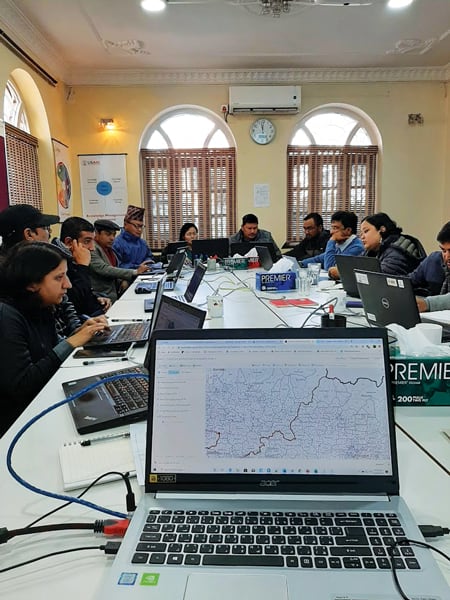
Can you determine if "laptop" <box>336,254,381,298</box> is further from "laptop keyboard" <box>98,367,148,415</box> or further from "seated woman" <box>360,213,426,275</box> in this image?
"laptop keyboard" <box>98,367,148,415</box>

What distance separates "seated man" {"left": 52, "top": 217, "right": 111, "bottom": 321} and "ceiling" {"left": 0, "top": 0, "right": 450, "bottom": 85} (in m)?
2.00

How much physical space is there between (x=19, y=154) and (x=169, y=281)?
2164mm

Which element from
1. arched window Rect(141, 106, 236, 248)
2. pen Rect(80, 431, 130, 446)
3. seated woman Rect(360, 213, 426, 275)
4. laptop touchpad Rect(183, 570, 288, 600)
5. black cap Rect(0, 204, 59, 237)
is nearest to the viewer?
laptop touchpad Rect(183, 570, 288, 600)

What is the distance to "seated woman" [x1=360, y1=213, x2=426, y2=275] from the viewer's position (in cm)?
290

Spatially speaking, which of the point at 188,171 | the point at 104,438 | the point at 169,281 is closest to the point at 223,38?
the point at 188,171

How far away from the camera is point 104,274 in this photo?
3691 millimetres

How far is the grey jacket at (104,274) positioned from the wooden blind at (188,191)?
6.63 ft

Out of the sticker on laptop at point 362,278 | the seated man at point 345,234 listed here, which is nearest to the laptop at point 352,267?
the sticker on laptop at point 362,278

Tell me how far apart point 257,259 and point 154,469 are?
3774 millimetres

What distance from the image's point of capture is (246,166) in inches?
218

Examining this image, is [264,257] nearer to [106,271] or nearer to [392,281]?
[106,271]

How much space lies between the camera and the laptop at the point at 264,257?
3.85 metres

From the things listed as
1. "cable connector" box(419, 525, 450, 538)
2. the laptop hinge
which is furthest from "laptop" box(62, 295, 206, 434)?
"cable connector" box(419, 525, 450, 538)

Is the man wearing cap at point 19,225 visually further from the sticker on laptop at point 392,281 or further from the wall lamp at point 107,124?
the wall lamp at point 107,124
